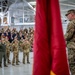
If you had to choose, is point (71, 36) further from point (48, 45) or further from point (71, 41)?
point (48, 45)

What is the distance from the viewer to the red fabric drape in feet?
6.25

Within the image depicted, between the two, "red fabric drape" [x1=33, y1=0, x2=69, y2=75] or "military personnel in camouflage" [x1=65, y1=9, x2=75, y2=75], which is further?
"military personnel in camouflage" [x1=65, y1=9, x2=75, y2=75]

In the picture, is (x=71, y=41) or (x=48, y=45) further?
(x=71, y=41)

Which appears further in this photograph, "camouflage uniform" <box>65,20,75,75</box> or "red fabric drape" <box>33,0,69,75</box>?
"camouflage uniform" <box>65,20,75,75</box>

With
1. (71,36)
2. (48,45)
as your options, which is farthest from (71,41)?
(48,45)

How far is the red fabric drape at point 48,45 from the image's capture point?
1.90m

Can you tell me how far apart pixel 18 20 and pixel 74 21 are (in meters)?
32.2

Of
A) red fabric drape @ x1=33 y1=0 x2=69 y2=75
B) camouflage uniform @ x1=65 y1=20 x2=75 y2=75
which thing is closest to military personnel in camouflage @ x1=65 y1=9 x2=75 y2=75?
camouflage uniform @ x1=65 y1=20 x2=75 y2=75

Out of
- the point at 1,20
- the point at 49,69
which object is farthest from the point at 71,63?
the point at 1,20

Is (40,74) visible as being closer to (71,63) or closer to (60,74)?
(60,74)

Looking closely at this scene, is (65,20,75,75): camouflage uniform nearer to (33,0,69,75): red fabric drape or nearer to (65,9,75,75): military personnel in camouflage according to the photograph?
(65,9,75,75): military personnel in camouflage

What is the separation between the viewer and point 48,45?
1949 mm

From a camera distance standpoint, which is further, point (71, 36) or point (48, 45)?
point (71, 36)

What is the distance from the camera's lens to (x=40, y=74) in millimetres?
1918
